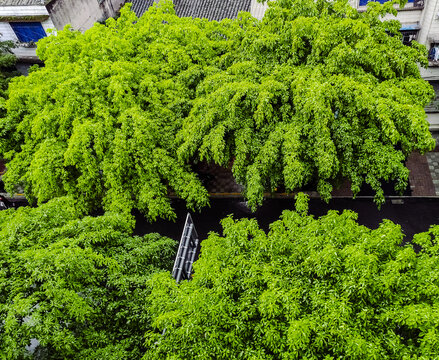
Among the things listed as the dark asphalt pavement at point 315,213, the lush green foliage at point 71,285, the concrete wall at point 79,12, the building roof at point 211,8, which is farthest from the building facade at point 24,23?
the lush green foliage at point 71,285

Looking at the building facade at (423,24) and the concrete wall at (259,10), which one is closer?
the building facade at (423,24)

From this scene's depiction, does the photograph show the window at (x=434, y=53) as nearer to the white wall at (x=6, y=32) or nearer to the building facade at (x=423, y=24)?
the building facade at (x=423, y=24)

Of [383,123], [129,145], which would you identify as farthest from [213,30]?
[383,123]

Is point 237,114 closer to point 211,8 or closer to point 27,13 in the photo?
point 211,8

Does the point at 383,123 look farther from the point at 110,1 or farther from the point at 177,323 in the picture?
the point at 110,1

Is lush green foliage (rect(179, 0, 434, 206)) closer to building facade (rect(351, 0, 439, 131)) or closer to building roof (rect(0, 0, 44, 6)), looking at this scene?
building facade (rect(351, 0, 439, 131))

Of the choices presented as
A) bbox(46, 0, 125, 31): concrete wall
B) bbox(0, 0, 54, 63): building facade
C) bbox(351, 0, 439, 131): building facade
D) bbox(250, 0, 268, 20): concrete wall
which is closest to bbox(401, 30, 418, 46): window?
bbox(351, 0, 439, 131): building facade

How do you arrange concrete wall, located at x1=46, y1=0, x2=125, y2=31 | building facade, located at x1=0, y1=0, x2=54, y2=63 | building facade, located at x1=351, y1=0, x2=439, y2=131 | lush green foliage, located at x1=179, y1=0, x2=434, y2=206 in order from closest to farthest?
lush green foliage, located at x1=179, y1=0, x2=434, y2=206, building facade, located at x1=351, y1=0, x2=439, y2=131, building facade, located at x1=0, y1=0, x2=54, y2=63, concrete wall, located at x1=46, y1=0, x2=125, y2=31
